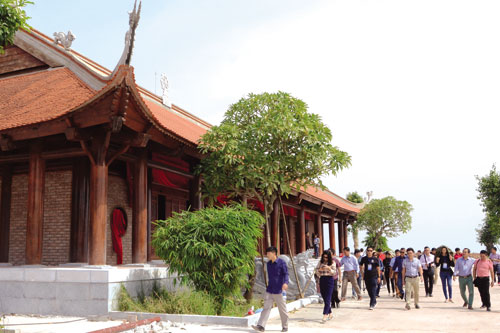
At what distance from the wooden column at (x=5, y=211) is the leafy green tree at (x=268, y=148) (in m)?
5.25

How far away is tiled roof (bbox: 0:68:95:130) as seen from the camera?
11.1m

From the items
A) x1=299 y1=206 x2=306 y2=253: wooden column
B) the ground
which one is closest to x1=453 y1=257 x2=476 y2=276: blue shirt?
the ground

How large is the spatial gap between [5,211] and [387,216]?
34045mm

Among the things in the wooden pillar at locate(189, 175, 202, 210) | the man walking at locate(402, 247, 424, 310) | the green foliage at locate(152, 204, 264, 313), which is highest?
the wooden pillar at locate(189, 175, 202, 210)

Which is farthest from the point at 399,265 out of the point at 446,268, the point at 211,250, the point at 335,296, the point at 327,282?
the point at 211,250

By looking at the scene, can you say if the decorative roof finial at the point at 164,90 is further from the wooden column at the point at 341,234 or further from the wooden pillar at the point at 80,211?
the wooden column at the point at 341,234

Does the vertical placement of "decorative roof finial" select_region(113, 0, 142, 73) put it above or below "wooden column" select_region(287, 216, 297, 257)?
above

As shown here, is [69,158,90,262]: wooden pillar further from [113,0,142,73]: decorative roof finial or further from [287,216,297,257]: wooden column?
[287,216,297,257]: wooden column

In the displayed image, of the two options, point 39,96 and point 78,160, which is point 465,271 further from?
point 39,96

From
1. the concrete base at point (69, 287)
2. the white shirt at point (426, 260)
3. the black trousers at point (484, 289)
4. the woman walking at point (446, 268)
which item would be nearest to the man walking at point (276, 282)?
the concrete base at point (69, 287)

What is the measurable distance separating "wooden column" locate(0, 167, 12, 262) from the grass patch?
5.14 meters

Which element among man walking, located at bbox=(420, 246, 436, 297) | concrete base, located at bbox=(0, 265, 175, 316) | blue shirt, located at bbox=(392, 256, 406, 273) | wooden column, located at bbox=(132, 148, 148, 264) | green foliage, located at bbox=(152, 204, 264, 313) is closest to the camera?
concrete base, located at bbox=(0, 265, 175, 316)

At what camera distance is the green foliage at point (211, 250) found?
389 inches

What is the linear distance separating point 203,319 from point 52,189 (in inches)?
243
